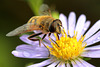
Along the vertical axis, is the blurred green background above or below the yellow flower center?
above

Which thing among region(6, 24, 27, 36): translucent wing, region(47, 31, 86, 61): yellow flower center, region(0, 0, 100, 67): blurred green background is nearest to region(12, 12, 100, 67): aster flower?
region(47, 31, 86, 61): yellow flower center

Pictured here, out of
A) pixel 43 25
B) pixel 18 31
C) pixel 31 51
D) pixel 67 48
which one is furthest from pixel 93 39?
pixel 18 31

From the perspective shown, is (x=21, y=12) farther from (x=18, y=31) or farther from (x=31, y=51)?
(x=18, y=31)

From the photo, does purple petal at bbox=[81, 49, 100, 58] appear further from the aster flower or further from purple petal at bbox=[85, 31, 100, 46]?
purple petal at bbox=[85, 31, 100, 46]

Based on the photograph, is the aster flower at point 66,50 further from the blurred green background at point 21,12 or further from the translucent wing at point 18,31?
the blurred green background at point 21,12

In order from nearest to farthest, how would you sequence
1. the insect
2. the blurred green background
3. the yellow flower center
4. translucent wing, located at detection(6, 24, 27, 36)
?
translucent wing, located at detection(6, 24, 27, 36)
the insect
the yellow flower center
the blurred green background

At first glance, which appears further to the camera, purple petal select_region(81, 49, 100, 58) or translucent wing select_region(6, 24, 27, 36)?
purple petal select_region(81, 49, 100, 58)

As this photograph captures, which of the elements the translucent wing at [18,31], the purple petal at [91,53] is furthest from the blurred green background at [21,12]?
the translucent wing at [18,31]

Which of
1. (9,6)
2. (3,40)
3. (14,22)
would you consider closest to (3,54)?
(3,40)
